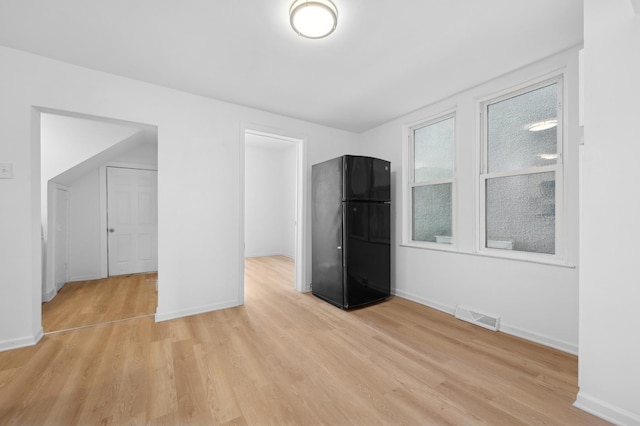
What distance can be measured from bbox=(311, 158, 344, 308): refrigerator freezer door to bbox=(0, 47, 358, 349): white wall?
0.28 m

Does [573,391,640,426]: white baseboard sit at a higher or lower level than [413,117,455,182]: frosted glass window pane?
lower

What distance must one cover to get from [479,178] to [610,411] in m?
1.97

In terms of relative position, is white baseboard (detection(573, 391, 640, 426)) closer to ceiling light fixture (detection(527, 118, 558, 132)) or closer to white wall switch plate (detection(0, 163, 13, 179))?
ceiling light fixture (detection(527, 118, 558, 132))

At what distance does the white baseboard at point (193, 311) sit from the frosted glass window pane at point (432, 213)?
252 centimetres

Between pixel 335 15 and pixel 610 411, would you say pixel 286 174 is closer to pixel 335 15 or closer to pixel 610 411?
pixel 335 15

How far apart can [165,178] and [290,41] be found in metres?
1.87

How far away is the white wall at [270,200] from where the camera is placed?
6688 mm

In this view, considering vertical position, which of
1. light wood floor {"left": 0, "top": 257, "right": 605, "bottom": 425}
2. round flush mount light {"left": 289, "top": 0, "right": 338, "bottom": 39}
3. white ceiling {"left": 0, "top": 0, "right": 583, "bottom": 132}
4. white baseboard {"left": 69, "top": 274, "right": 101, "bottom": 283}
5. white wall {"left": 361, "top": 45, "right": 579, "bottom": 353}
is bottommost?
light wood floor {"left": 0, "top": 257, "right": 605, "bottom": 425}

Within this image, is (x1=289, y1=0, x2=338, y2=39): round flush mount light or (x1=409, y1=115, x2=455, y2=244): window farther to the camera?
(x1=409, y1=115, x2=455, y2=244): window

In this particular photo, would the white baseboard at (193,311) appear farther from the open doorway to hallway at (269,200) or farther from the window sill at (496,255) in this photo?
the open doorway to hallway at (269,200)

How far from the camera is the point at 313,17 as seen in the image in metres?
1.64

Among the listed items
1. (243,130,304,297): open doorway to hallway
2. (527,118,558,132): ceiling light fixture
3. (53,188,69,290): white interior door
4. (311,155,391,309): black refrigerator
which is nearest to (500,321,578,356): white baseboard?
(311,155,391,309): black refrigerator

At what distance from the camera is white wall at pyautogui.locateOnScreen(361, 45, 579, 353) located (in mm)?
2115

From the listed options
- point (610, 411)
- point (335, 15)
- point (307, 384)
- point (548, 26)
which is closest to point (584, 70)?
point (548, 26)
